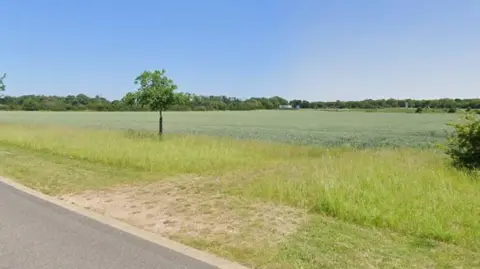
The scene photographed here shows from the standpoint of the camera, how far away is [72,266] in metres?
3.81

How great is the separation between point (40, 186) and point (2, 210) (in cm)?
224

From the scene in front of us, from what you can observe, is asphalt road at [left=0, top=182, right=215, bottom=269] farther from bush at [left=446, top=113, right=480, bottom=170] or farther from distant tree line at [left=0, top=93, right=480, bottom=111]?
distant tree line at [left=0, top=93, right=480, bottom=111]

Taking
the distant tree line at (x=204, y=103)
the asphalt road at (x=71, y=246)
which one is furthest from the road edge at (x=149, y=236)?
the distant tree line at (x=204, y=103)

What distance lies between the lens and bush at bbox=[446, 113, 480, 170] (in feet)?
32.5

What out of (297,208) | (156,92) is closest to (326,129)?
(156,92)

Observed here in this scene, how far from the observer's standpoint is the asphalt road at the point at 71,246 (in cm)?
387

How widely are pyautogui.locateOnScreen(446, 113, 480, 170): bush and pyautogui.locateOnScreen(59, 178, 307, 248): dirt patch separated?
6.64 meters

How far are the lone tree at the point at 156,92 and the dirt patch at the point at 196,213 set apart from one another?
551 inches

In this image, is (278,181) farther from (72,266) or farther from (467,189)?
(72,266)

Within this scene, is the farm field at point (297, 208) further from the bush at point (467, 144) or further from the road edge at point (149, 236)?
the bush at point (467, 144)

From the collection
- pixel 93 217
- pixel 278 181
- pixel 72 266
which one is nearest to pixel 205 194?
pixel 278 181

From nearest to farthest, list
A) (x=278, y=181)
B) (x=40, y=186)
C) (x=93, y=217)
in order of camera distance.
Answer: (x=93, y=217) < (x=278, y=181) < (x=40, y=186)

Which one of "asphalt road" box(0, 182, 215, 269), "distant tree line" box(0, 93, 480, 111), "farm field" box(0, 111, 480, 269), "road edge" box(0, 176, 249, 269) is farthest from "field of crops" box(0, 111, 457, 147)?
"distant tree line" box(0, 93, 480, 111)

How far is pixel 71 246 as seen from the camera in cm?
440
